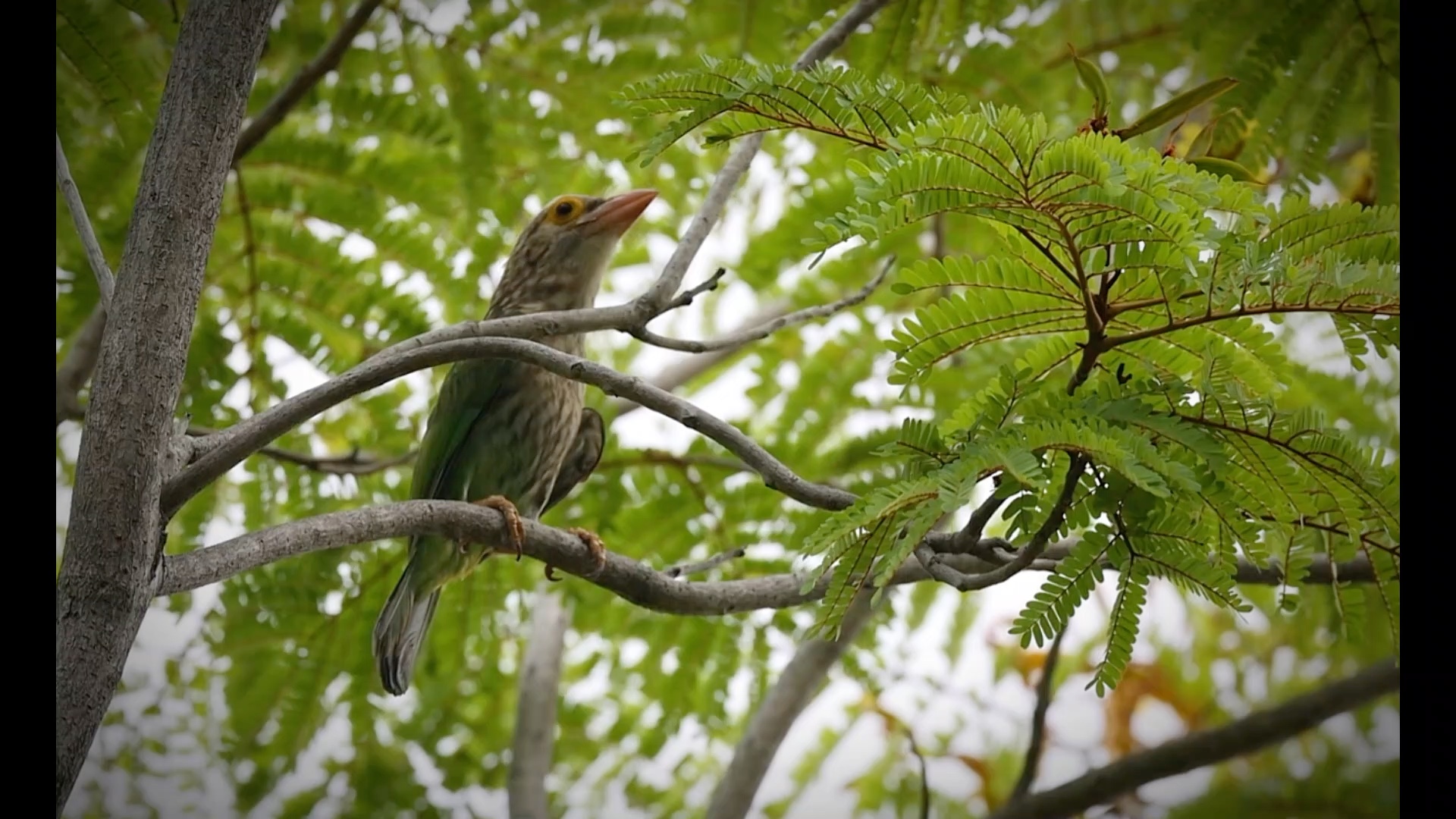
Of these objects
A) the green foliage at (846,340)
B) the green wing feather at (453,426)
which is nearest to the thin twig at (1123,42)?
the green foliage at (846,340)

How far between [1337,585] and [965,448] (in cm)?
94

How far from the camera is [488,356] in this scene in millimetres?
2361

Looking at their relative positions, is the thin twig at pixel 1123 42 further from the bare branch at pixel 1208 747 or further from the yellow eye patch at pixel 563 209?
the bare branch at pixel 1208 747

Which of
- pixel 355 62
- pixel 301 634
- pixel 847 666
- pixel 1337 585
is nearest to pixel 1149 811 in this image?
pixel 847 666

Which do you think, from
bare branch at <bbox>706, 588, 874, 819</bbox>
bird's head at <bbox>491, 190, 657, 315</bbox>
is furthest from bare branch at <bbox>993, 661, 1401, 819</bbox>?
bird's head at <bbox>491, 190, 657, 315</bbox>

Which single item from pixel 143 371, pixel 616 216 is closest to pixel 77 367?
pixel 616 216

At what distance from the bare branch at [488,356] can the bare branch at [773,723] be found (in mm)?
2231

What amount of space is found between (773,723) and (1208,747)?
1390 mm

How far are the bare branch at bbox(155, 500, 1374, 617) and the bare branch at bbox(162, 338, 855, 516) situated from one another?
0.41 ft

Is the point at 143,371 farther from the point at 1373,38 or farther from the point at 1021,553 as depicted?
the point at 1373,38

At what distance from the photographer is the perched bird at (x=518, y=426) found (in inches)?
150
